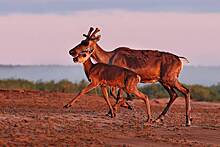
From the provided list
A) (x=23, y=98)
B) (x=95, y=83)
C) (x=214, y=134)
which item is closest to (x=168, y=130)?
(x=214, y=134)

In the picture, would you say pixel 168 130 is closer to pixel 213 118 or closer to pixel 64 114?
pixel 64 114

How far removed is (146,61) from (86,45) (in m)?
1.78

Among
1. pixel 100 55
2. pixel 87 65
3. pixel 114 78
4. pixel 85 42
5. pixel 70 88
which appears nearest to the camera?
pixel 114 78

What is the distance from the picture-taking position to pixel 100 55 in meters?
23.1

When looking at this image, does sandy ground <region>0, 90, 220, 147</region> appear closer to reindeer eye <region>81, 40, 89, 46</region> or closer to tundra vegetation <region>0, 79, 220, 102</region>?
reindeer eye <region>81, 40, 89, 46</region>

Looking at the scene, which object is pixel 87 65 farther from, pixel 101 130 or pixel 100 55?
pixel 101 130

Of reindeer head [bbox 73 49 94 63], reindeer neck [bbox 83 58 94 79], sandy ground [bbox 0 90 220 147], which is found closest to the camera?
sandy ground [bbox 0 90 220 147]

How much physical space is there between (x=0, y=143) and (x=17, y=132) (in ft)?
5.11

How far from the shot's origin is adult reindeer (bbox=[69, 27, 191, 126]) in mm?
22266

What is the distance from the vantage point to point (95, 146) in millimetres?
16500

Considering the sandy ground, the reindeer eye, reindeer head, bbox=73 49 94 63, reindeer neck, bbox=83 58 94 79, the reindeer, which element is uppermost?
the reindeer eye

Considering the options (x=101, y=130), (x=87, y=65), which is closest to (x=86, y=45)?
(x=87, y=65)

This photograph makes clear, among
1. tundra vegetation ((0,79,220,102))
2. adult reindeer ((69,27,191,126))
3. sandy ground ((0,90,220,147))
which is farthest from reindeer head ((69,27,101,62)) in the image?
tundra vegetation ((0,79,220,102))

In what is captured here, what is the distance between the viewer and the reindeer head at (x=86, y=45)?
22416 mm
